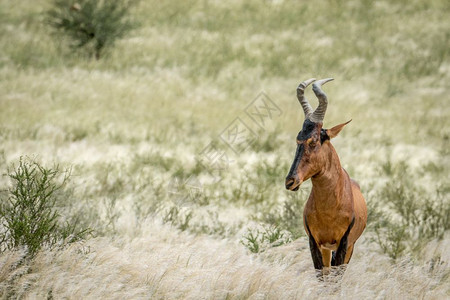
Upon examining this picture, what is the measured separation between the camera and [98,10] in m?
23.2

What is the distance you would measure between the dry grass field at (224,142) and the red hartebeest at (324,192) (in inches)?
13.7

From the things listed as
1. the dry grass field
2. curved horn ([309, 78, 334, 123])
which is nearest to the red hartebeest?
curved horn ([309, 78, 334, 123])

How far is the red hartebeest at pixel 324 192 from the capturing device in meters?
3.65

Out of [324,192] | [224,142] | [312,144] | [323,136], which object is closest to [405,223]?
[324,192]

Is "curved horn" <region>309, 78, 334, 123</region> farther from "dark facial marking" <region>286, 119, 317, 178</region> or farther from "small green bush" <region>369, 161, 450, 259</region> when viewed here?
"small green bush" <region>369, 161, 450, 259</region>

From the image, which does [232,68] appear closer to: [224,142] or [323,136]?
[224,142]

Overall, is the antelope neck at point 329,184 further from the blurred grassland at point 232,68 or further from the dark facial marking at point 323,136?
the blurred grassland at point 232,68

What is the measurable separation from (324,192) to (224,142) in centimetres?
955

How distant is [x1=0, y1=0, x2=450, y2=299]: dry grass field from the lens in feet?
14.5

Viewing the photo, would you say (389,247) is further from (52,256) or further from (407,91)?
(407,91)

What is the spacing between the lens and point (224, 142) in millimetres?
13406

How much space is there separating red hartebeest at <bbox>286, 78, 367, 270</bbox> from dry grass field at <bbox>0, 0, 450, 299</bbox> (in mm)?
348

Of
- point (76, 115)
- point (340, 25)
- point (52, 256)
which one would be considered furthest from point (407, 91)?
point (52, 256)

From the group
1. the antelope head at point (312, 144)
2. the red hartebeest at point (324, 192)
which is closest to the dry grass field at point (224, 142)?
the red hartebeest at point (324, 192)
